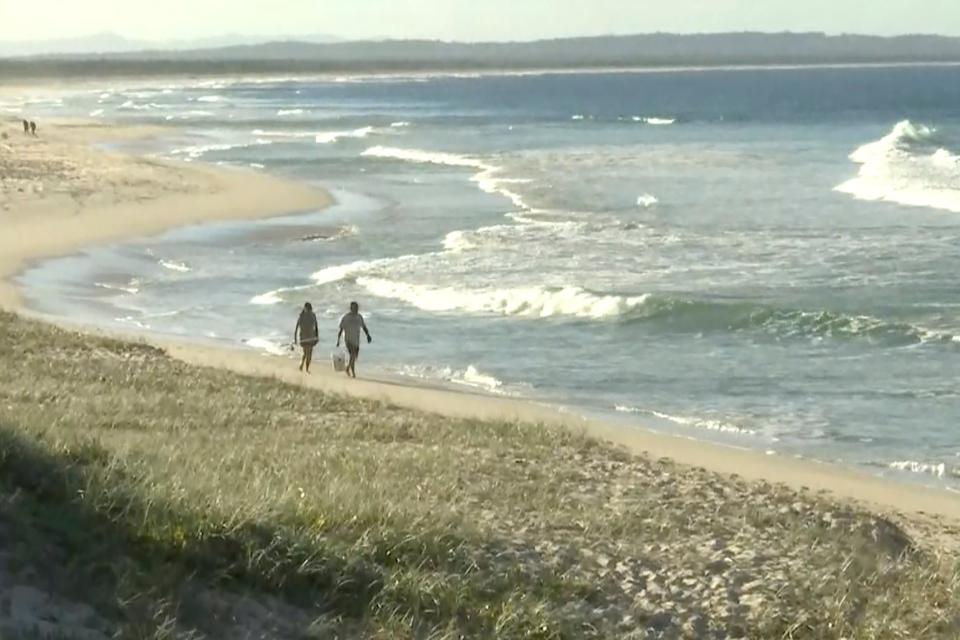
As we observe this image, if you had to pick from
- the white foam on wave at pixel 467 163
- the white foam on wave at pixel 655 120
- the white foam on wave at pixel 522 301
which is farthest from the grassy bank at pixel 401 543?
the white foam on wave at pixel 655 120

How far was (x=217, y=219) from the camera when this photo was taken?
38.2 metres

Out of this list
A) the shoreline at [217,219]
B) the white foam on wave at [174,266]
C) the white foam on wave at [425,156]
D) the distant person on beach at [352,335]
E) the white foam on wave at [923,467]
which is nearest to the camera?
the shoreline at [217,219]

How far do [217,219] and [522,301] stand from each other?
15017mm

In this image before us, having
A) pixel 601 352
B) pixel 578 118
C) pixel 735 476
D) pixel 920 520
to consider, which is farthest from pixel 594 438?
pixel 578 118

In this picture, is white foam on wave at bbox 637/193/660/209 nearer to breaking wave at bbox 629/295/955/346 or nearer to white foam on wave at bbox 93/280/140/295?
breaking wave at bbox 629/295/955/346

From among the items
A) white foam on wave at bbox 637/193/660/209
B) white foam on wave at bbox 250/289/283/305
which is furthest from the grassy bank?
white foam on wave at bbox 637/193/660/209

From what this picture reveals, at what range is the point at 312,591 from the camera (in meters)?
7.53

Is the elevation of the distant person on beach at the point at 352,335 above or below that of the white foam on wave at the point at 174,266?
above

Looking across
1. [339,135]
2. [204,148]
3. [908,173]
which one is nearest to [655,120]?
[339,135]

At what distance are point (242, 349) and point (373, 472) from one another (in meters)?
10.3

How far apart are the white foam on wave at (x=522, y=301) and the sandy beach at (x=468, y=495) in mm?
5544

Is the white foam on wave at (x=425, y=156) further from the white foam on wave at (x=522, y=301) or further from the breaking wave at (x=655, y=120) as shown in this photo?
the white foam on wave at (x=522, y=301)

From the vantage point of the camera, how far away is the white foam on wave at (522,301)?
24.5 meters

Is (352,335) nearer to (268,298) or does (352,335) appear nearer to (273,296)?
(268,298)
